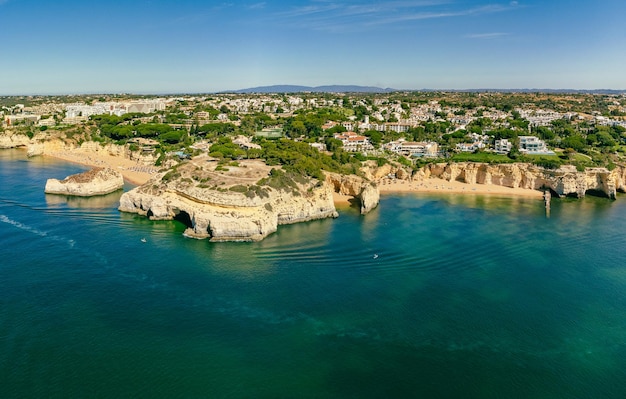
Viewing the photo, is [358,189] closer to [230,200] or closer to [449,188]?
[449,188]

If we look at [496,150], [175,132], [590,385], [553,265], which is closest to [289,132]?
[175,132]

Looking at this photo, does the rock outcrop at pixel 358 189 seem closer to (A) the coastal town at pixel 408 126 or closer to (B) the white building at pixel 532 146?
(A) the coastal town at pixel 408 126

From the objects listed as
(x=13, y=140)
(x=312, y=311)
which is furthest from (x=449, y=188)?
(x=13, y=140)

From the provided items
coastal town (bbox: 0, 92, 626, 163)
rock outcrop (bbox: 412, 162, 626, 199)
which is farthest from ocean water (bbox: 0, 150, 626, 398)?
coastal town (bbox: 0, 92, 626, 163)

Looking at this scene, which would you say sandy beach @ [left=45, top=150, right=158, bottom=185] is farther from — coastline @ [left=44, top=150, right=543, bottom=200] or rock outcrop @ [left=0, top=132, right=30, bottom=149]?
rock outcrop @ [left=0, top=132, right=30, bottom=149]

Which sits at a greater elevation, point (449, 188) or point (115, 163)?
point (115, 163)

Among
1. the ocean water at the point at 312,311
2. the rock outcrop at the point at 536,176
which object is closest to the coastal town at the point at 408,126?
the rock outcrop at the point at 536,176

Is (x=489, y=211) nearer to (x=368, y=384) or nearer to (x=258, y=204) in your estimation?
(x=258, y=204)
